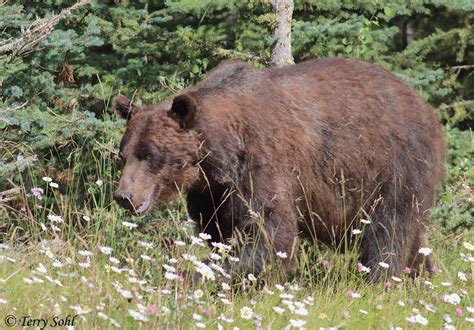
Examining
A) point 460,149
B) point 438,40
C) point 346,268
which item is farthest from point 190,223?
point 438,40

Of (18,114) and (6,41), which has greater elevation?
(6,41)

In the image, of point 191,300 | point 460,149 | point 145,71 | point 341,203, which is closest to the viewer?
point 191,300

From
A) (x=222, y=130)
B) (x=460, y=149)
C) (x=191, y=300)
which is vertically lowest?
(x=460, y=149)

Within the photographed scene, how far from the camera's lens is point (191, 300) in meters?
5.11

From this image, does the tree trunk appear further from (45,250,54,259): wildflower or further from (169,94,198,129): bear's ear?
(45,250,54,259): wildflower

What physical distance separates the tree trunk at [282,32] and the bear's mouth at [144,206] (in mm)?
2696

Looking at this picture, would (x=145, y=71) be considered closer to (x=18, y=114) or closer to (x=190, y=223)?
(x=18, y=114)

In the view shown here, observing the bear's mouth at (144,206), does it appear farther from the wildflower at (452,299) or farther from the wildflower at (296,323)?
the wildflower at (452,299)

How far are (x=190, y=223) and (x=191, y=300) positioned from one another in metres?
2.02

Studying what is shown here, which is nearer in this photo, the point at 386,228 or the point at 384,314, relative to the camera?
the point at 384,314

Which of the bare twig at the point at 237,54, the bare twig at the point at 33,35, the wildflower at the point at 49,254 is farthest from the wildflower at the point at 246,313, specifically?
the bare twig at the point at 237,54

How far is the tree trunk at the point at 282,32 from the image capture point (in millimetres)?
8453

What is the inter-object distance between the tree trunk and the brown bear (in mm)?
930

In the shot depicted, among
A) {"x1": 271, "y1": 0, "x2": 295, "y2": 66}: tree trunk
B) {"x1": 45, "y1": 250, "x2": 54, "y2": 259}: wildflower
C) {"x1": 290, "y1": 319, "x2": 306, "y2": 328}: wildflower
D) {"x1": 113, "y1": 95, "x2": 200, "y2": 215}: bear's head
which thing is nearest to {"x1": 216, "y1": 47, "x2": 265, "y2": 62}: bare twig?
{"x1": 271, "y1": 0, "x2": 295, "y2": 66}: tree trunk
